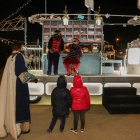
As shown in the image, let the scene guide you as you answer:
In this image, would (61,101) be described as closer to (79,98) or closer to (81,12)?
(79,98)

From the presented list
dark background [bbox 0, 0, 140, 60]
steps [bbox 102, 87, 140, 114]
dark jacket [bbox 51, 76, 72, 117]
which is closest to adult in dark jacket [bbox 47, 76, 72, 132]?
dark jacket [bbox 51, 76, 72, 117]

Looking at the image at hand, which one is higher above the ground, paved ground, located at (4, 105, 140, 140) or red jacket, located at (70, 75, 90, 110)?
red jacket, located at (70, 75, 90, 110)

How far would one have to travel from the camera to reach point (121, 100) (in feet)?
17.2

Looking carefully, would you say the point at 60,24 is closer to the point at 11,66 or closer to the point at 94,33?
the point at 94,33

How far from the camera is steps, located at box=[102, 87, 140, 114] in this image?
4.86 meters

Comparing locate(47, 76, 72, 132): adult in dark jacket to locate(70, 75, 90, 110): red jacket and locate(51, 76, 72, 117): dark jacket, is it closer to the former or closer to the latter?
locate(51, 76, 72, 117): dark jacket

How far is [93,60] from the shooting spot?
775 cm

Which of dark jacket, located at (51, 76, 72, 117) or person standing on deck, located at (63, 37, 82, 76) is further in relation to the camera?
person standing on deck, located at (63, 37, 82, 76)

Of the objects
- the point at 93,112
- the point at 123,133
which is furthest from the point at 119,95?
the point at 123,133

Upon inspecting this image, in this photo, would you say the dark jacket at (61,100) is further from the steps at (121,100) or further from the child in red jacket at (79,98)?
the steps at (121,100)

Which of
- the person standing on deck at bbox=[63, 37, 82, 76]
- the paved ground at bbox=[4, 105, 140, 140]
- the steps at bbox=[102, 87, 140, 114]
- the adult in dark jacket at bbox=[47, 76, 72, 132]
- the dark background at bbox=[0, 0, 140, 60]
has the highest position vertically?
the dark background at bbox=[0, 0, 140, 60]

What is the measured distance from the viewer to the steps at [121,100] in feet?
15.9

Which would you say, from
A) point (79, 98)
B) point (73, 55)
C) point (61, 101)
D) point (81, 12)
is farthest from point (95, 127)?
point (81, 12)

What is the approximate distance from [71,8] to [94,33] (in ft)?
84.6
